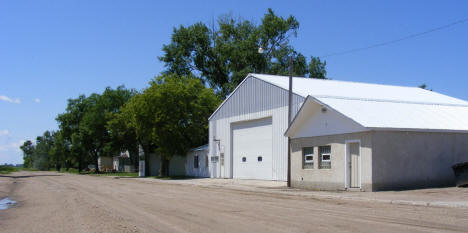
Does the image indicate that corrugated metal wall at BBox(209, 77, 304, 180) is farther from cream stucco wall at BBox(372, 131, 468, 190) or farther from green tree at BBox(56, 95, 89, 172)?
green tree at BBox(56, 95, 89, 172)

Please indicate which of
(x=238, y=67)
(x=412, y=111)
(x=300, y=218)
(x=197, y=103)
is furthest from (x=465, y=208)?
(x=238, y=67)

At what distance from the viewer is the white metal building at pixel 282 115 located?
2153cm

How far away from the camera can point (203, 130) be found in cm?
4169

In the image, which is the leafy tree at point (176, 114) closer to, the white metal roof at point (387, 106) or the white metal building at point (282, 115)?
the white metal building at point (282, 115)

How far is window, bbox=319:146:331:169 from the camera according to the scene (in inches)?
861

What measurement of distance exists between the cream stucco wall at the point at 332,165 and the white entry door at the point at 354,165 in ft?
0.92

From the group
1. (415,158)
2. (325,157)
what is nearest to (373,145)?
(415,158)

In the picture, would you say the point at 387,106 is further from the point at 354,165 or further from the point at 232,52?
the point at 232,52

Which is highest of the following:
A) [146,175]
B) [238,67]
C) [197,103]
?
[238,67]

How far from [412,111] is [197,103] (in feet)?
70.3

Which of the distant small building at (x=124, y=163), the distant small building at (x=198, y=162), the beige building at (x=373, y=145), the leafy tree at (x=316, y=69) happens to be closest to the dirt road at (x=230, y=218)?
the beige building at (x=373, y=145)

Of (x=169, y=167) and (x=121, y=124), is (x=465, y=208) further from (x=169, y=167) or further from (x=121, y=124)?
(x=121, y=124)

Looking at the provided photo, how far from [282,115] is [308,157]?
6003 mm

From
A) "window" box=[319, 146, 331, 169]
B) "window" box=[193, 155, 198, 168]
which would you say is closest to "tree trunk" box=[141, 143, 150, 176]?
"window" box=[193, 155, 198, 168]
